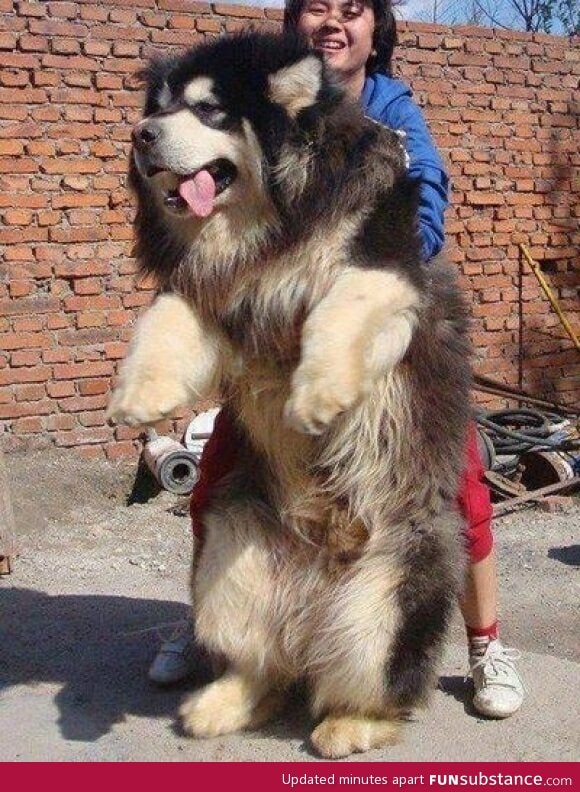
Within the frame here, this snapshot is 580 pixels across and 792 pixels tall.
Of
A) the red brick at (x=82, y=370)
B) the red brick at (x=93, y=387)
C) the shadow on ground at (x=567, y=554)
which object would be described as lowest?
the shadow on ground at (x=567, y=554)

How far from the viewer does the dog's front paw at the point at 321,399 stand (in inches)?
93.9

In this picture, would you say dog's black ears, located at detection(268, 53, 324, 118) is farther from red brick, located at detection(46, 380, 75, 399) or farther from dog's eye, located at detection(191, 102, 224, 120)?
red brick, located at detection(46, 380, 75, 399)

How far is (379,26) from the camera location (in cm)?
311

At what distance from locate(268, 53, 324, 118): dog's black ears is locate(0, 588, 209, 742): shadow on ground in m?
1.70

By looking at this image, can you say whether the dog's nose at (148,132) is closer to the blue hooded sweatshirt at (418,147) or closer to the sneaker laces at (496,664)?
the blue hooded sweatshirt at (418,147)

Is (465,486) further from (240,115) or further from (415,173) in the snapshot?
(240,115)

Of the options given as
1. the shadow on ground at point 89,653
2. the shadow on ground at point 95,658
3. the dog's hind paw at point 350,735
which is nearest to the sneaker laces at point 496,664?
the dog's hind paw at point 350,735

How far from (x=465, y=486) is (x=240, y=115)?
3.75 feet

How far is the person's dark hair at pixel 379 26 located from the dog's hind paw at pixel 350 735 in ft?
5.91

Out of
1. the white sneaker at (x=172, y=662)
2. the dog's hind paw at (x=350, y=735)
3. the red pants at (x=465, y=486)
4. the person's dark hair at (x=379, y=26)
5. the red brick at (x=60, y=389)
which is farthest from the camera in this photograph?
the red brick at (x=60, y=389)

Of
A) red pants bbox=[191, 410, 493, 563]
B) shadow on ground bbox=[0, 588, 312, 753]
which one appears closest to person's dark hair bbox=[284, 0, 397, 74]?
red pants bbox=[191, 410, 493, 563]

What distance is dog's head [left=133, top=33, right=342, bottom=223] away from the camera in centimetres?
262

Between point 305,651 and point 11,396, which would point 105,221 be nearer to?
point 11,396

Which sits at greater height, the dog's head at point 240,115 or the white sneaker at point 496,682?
the dog's head at point 240,115
